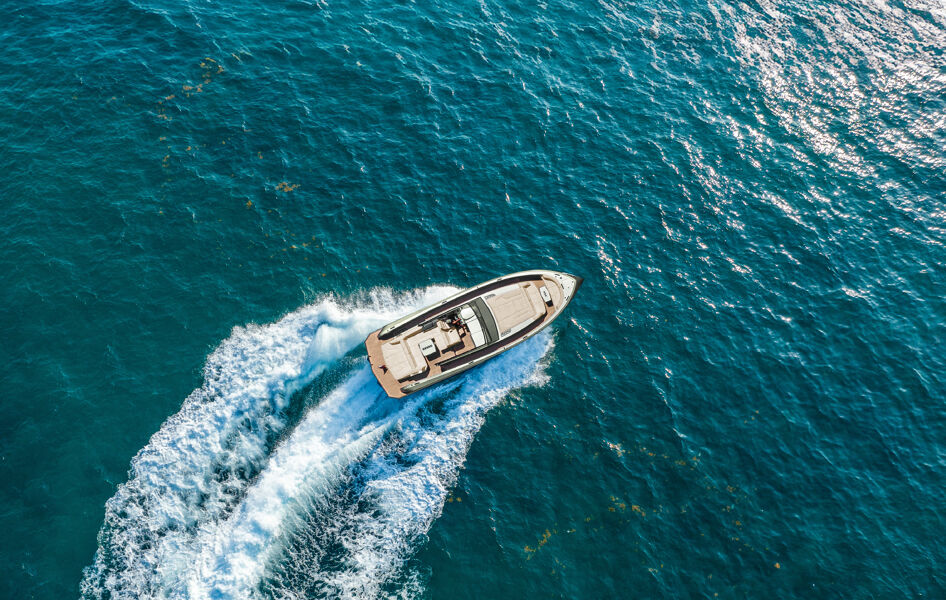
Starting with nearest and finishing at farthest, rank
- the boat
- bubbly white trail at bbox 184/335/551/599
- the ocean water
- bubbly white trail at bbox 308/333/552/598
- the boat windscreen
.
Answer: bubbly white trail at bbox 184/335/551/599, bubbly white trail at bbox 308/333/552/598, the ocean water, the boat, the boat windscreen

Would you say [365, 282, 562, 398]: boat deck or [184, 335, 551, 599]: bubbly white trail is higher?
[365, 282, 562, 398]: boat deck

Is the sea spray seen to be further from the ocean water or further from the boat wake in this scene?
the ocean water

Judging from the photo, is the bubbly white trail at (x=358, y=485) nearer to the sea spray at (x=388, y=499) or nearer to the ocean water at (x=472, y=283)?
the sea spray at (x=388, y=499)

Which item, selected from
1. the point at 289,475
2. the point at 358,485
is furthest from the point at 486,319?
the point at 289,475

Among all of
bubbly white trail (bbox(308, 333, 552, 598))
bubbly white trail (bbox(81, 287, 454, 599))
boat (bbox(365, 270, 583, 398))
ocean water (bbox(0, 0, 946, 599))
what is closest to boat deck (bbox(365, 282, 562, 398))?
boat (bbox(365, 270, 583, 398))

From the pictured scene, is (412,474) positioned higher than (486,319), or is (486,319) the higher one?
(486,319)

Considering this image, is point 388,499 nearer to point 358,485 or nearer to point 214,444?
point 358,485
